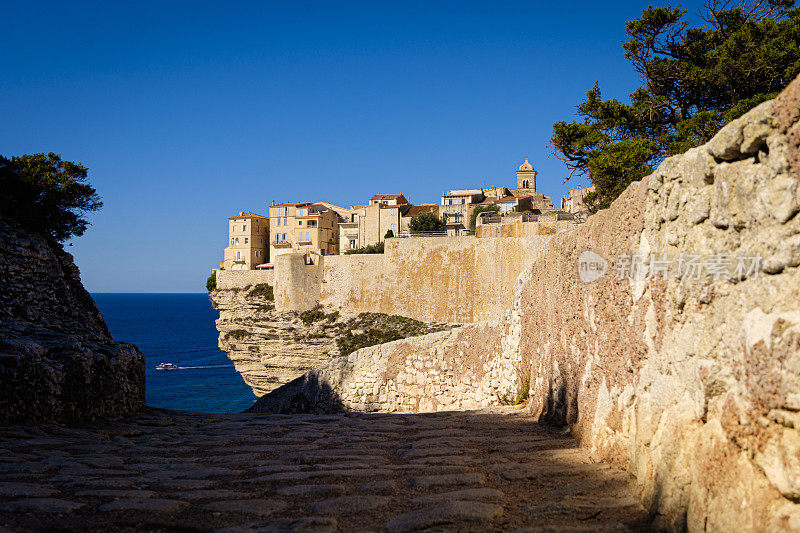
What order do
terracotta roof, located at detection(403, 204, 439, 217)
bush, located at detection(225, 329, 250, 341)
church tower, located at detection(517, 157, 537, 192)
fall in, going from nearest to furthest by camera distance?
bush, located at detection(225, 329, 250, 341), terracotta roof, located at detection(403, 204, 439, 217), church tower, located at detection(517, 157, 537, 192)

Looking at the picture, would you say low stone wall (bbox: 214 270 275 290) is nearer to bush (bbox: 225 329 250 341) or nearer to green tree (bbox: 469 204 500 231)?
bush (bbox: 225 329 250 341)

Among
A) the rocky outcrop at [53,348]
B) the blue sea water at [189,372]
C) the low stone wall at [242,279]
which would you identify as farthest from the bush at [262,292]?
the rocky outcrop at [53,348]

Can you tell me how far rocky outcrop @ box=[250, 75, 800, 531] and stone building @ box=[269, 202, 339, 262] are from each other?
5389 cm

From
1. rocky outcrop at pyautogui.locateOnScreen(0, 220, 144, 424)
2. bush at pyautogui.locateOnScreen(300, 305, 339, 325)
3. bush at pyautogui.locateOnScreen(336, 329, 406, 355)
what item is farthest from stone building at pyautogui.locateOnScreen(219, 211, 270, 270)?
rocky outcrop at pyautogui.locateOnScreen(0, 220, 144, 424)

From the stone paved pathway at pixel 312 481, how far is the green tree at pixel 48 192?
7443mm

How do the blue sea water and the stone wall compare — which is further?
the blue sea water

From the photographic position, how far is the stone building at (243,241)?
59.7 m

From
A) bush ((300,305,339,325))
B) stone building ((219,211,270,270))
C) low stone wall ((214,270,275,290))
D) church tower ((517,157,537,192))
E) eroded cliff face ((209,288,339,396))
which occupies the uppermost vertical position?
church tower ((517,157,537,192))

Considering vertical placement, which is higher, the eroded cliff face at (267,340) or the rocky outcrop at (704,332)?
the rocky outcrop at (704,332)

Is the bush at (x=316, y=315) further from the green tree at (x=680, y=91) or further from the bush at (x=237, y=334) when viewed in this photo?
the green tree at (x=680, y=91)

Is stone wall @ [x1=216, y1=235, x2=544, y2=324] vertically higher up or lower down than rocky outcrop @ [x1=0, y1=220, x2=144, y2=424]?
higher up

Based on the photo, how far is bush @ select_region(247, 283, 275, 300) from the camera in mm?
38225

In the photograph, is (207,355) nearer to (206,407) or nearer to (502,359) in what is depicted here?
(206,407)

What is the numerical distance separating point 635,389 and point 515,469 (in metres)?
0.98
